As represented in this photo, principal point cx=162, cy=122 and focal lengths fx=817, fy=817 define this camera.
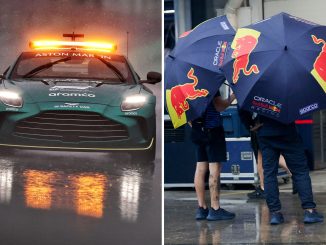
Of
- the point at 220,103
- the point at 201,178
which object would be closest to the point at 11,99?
the point at 220,103

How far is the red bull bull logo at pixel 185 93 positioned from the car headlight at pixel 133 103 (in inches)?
73.7

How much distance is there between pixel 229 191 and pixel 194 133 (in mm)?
2756

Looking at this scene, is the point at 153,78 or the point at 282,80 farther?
the point at 282,80

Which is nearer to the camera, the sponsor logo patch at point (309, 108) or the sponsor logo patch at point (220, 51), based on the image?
the sponsor logo patch at point (309, 108)

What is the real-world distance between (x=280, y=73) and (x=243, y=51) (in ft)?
1.28

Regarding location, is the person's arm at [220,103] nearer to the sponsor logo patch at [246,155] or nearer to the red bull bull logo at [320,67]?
the red bull bull logo at [320,67]

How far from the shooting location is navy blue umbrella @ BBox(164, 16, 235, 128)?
7.27m

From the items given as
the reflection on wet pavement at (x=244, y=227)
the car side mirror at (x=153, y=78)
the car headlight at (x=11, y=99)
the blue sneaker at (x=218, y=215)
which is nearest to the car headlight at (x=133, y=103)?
the car side mirror at (x=153, y=78)

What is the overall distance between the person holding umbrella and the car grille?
6.37ft

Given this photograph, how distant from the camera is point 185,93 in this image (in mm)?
7316

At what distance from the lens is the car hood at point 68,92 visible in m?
5.33

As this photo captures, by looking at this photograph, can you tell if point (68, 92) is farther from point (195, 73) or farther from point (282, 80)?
point (282, 80)

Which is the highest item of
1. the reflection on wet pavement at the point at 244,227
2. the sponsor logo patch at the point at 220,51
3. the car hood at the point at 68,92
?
the sponsor logo patch at the point at 220,51

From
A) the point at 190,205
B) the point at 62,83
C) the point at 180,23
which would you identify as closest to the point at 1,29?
the point at 62,83
